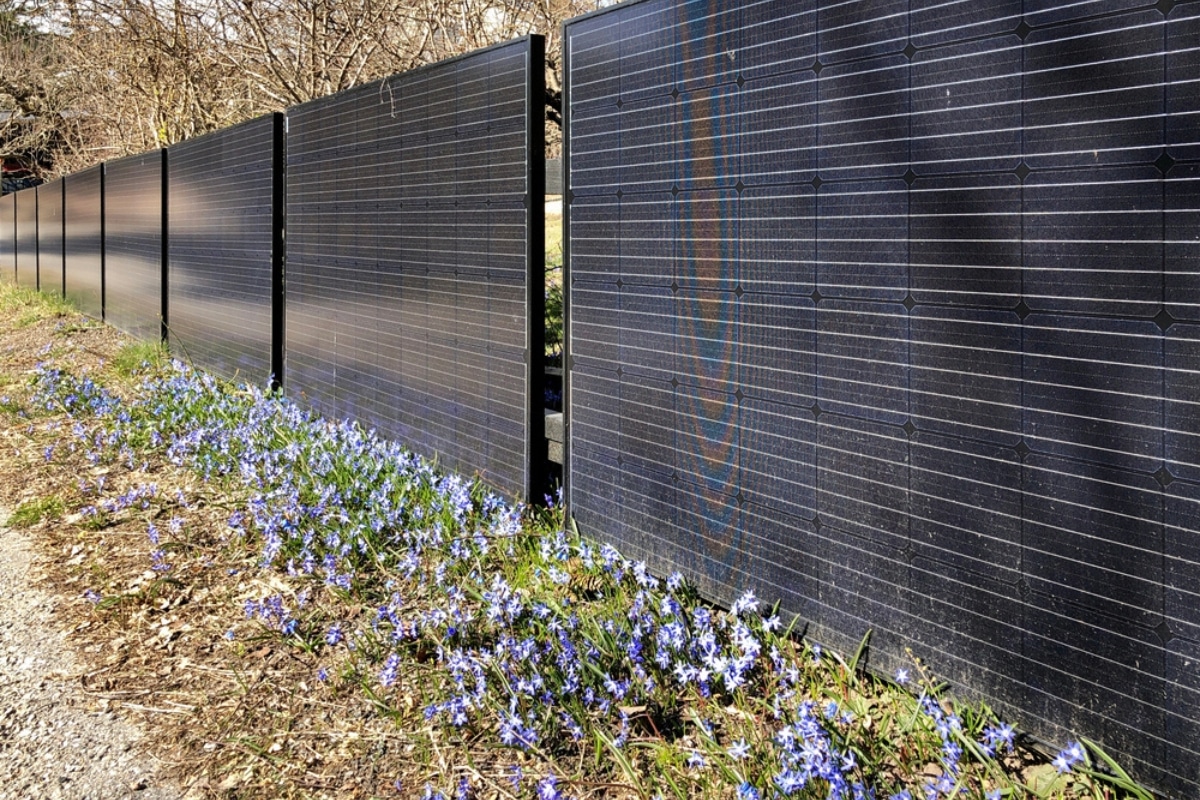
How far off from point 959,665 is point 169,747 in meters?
2.28

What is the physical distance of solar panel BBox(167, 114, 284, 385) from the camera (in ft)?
25.2

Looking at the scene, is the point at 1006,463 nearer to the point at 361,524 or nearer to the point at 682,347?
the point at 682,347

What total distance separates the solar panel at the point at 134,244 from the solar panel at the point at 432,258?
4339mm

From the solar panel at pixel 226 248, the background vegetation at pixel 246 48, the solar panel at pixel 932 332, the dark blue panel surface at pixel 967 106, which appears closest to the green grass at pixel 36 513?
the solar panel at pixel 226 248

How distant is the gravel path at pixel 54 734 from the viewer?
9.35 feet

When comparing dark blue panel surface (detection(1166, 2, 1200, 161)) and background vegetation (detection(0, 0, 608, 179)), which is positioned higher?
background vegetation (detection(0, 0, 608, 179))

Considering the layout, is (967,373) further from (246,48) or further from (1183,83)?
(246,48)

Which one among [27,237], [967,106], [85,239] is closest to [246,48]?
[85,239]

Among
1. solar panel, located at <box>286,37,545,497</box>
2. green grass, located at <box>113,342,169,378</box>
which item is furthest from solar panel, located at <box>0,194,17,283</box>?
solar panel, located at <box>286,37,545,497</box>

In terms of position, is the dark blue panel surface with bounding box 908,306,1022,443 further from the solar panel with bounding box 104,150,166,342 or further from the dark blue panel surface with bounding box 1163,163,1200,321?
the solar panel with bounding box 104,150,166,342

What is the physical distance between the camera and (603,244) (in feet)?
13.4

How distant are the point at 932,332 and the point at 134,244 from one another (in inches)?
435

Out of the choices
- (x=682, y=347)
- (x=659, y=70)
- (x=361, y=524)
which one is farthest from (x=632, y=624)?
(x=659, y=70)

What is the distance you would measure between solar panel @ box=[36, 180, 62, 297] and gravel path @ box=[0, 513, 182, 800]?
14.3 m
